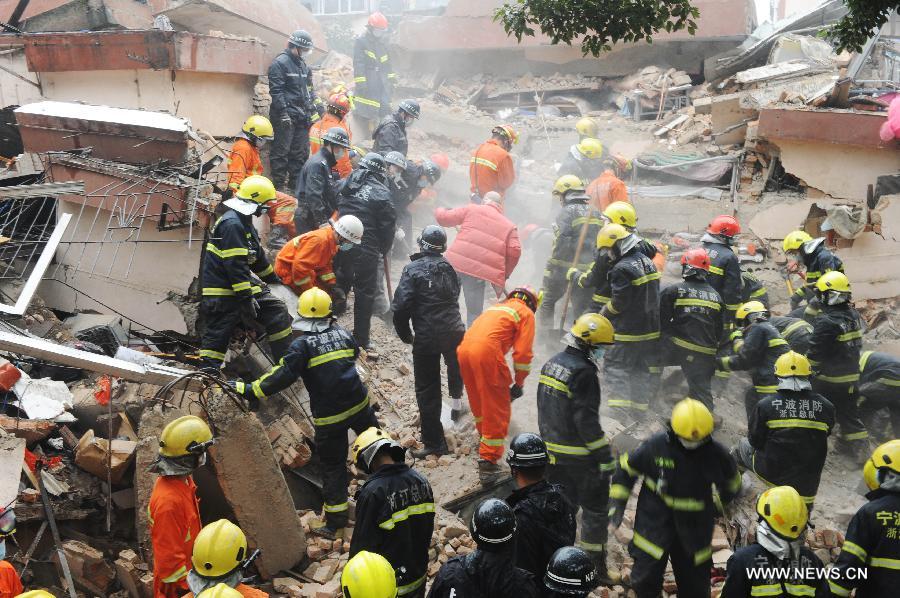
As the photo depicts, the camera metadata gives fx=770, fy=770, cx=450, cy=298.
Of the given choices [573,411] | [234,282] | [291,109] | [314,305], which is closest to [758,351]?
[573,411]

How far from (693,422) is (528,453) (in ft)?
3.61

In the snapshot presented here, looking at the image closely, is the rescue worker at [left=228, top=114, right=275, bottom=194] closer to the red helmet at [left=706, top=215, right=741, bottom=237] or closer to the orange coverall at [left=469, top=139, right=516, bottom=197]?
the orange coverall at [left=469, top=139, right=516, bottom=197]

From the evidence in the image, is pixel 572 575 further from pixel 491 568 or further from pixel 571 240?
pixel 571 240

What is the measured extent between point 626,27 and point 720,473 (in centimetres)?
368

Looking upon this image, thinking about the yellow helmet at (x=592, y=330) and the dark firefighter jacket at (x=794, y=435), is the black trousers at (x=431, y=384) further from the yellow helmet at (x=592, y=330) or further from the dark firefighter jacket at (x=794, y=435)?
the dark firefighter jacket at (x=794, y=435)

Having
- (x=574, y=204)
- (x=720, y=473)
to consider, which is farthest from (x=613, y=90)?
(x=720, y=473)

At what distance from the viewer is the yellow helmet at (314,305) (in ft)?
19.6

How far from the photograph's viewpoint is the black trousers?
279 inches

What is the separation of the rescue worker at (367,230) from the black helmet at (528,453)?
3.84 meters

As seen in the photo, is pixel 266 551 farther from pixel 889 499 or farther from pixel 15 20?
pixel 15 20

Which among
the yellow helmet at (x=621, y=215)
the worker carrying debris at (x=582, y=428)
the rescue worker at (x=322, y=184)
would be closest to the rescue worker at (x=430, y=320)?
the worker carrying debris at (x=582, y=428)

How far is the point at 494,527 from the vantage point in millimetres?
3742

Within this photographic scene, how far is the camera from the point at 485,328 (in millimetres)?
6465

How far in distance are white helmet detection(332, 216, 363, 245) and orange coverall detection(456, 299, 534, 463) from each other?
1.75 m
